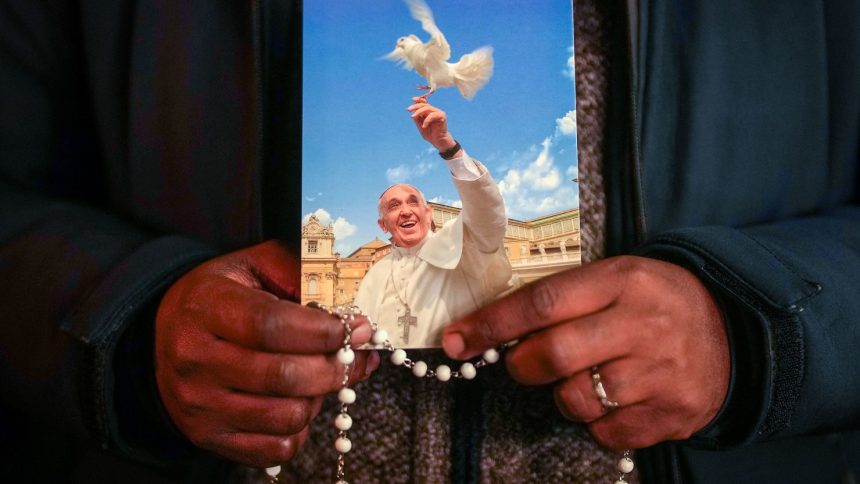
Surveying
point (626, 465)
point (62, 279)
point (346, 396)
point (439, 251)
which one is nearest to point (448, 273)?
point (439, 251)

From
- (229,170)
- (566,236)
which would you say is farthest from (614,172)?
(229,170)

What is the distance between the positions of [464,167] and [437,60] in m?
0.08

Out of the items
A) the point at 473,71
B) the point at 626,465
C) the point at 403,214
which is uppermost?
the point at 473,71

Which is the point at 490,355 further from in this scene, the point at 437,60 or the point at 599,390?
the point at 437,60

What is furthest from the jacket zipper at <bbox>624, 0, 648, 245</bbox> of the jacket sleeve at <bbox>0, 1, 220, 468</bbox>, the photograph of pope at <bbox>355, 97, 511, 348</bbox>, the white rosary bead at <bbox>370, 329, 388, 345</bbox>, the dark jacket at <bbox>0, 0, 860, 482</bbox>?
the jacket sleeve at <bbox>0, 1, 220, 468</bbox>

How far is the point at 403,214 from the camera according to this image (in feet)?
1.33

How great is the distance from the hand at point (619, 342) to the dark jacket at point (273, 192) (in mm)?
30

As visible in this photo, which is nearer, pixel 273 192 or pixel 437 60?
pixel 437 60

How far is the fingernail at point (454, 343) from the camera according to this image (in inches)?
15.0

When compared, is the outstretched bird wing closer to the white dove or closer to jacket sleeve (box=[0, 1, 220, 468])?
the white dove

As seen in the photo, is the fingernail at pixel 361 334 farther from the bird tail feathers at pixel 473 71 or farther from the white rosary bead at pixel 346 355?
the bird tail feathers at pixel 473 71

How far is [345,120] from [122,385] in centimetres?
29

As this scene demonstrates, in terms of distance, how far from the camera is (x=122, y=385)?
44 centimetres

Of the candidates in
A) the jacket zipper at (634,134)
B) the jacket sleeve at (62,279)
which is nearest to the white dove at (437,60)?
the jacket zipper at (634,134)
